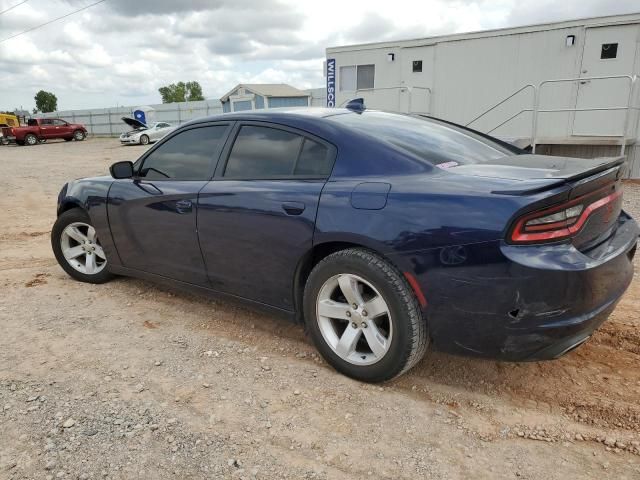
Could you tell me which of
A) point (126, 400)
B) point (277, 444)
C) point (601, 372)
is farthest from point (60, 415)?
point (601, 372)

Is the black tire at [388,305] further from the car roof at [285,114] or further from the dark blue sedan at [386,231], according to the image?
the car roof at [285,114]

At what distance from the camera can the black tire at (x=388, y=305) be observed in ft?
7.89

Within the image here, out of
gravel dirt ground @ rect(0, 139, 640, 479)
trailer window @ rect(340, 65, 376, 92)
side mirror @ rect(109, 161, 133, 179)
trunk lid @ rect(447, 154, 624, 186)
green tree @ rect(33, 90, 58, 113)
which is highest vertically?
green tree @ rect(33, 90, 58, 113)

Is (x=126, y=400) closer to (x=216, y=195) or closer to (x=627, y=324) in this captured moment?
(x=216, y=195)

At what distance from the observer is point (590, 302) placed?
2.19 meters

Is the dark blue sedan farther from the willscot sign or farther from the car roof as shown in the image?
the willscot sign

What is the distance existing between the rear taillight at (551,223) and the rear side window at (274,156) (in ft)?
3.62

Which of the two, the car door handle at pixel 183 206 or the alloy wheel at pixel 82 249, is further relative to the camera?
the alloy wheel at pixel 82 249

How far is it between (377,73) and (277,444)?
12.2 m

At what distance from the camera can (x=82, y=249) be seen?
174 inches

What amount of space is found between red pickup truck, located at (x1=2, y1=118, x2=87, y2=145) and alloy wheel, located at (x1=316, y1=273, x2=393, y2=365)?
33498 mm

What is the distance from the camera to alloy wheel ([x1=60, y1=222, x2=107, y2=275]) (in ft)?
14.1

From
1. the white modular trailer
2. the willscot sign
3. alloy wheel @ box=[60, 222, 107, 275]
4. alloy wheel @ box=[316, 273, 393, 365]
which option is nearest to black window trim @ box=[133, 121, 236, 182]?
alloy wheel @ box=[60, 222, 107, 275]

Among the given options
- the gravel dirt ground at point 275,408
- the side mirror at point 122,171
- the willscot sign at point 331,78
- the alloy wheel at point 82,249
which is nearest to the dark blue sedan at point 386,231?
the side mirror at point 122,171
